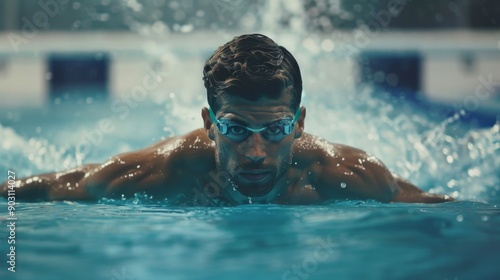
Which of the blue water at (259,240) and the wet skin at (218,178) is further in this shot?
the wet skin at (218,178)

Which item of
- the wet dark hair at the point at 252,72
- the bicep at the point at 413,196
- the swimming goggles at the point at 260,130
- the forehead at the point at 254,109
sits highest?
the wet dark hair at the point at 252,72

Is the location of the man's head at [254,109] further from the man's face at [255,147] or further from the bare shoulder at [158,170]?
the bare shoulder at [158,170]

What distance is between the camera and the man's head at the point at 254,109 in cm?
286

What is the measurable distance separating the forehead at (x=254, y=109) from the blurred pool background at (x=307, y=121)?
0.37 meters

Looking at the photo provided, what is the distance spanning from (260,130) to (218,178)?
36 centimetres

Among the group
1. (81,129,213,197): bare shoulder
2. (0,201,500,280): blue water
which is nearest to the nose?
(0,201,500,280): blue water

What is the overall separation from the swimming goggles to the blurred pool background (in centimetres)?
30

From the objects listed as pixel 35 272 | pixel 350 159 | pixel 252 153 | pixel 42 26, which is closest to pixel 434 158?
pixel 350 159

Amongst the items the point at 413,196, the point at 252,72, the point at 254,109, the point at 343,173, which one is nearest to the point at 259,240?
the point at 254,109

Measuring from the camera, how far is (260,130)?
2.86 m

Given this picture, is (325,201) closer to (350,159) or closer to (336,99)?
(350,159)

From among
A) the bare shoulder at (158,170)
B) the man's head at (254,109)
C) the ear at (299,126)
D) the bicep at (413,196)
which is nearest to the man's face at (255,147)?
the man's head at (254,109)

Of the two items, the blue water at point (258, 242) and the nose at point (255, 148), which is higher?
the nose at point (255, 148)

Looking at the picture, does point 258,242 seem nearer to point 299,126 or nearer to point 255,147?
point 255,147
